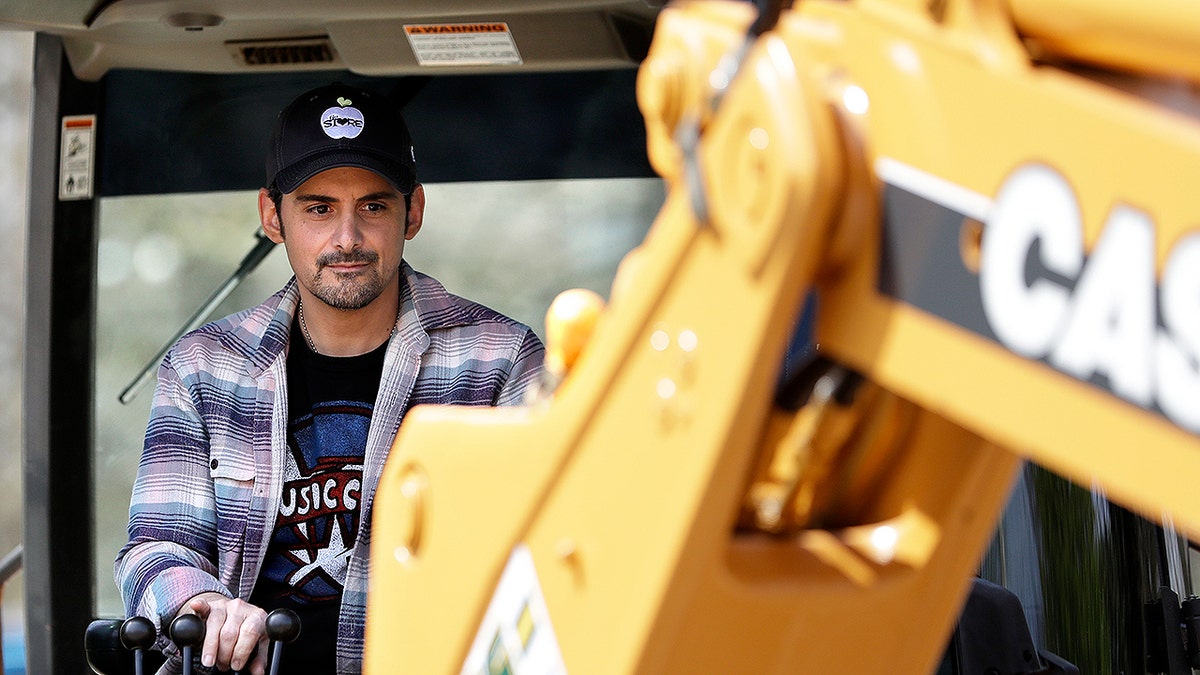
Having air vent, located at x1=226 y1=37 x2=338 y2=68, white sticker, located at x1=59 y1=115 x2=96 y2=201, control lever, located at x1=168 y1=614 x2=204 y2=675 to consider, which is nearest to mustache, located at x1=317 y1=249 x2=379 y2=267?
air vent, located at x1=226 y1=37 x2=338 y2=68

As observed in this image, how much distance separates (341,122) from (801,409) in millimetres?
2093

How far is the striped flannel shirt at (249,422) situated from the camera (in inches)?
117

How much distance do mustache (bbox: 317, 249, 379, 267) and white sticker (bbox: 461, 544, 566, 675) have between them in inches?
72.0

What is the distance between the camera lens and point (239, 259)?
11.7ft

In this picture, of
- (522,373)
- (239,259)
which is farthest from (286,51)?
(522,373)

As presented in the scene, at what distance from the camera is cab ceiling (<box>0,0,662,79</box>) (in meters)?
3.14

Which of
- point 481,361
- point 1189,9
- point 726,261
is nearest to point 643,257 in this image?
point 726,261

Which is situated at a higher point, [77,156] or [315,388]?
[77,156]

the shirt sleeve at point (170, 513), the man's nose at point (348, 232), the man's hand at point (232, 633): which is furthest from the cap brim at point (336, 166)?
the man's hand at point (232, 633)

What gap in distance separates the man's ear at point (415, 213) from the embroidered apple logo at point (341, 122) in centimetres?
23

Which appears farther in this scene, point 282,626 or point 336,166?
point 336,166

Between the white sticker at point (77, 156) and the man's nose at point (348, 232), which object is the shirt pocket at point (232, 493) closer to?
the man's nose at point (348, 232)

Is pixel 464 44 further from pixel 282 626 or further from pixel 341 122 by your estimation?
pixel 282 626

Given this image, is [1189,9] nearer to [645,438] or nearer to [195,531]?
[645,438]
